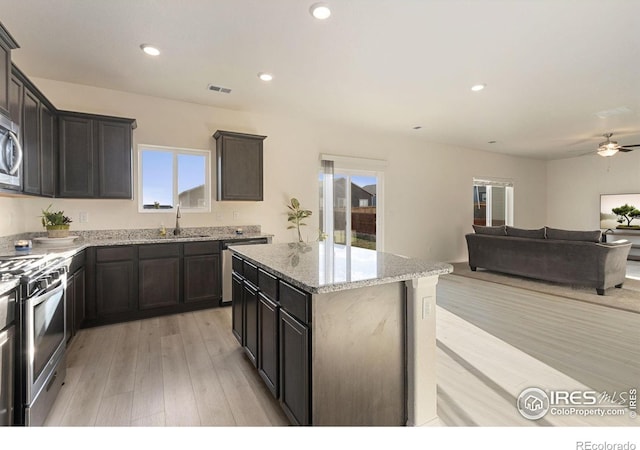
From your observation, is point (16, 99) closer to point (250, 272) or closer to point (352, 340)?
→ point (250, 272)

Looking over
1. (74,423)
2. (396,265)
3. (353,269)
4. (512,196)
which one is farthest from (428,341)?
(512,196)

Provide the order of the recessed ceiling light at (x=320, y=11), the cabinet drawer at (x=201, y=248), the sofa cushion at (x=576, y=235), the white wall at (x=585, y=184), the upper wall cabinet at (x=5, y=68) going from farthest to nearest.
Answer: the white wall at (x=585, y=184) → the sofa cushion at (x=576, y=235) → the cabinet drawer at (x=201, y=248) → the recessed ceiling light at (x=320, y=11) → the upper wall cabinet at (x=5, y=68)

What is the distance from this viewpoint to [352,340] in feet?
5.25

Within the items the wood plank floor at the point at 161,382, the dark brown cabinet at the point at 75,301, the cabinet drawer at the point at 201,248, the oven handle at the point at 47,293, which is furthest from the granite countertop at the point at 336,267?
the dark brown cabinet at the point at 75,301

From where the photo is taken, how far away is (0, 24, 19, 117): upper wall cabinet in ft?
7.01

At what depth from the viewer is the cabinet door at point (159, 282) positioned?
11.7ft

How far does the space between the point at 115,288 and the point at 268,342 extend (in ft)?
7.85

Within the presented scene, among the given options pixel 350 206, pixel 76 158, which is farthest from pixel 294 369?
pixel 350 206

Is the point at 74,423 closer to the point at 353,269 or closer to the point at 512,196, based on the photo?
the point at 353,269

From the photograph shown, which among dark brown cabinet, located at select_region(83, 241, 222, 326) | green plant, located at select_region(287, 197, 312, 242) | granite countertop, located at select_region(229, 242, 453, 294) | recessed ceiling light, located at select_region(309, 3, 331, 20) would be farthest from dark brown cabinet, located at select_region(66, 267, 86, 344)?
recessed ceiling light, located at select_region(309, 3, 331, 20)

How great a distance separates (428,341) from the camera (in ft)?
5.78

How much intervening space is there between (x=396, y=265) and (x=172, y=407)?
65.8 inches

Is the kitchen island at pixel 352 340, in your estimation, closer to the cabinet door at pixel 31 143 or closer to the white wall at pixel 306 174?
the cabinet door at pixel 31 143

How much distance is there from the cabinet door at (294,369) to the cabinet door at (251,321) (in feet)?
1.56
